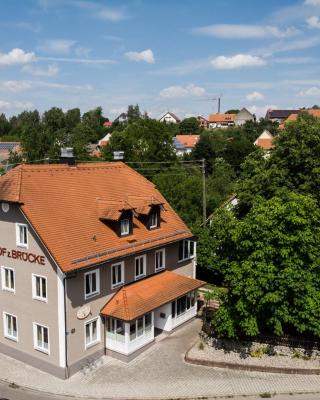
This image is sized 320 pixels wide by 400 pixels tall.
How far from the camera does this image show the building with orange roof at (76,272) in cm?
2220

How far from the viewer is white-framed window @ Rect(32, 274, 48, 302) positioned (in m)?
22.5

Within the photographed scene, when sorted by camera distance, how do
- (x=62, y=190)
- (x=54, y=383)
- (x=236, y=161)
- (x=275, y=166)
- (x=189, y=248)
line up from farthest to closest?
(x=236, y=161)
(x=275, y=166)
(x=189, y=248)
(x=62, y=190)
(x=54, y=383)

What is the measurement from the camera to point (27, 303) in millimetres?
23406

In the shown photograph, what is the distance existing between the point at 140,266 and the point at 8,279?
784 centimetres

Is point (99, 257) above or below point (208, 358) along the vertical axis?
above

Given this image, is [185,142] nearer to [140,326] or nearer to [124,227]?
[124,227]

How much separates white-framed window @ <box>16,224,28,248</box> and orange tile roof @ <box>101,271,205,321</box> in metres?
5.75

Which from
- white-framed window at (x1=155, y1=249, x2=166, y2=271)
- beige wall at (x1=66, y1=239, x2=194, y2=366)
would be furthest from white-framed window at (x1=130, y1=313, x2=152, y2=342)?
white-framed window at (x1=155, y1=249, x2=166, y2=271)

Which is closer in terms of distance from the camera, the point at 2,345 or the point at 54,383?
the point at 54,383

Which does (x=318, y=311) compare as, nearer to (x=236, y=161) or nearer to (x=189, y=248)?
(x=189, y=248)

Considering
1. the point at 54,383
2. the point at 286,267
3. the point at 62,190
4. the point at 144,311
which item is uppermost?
the point at 62,190

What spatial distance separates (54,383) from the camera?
21984mm

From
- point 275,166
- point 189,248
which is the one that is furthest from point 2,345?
point 275,166

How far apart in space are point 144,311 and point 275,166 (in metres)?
16.9
